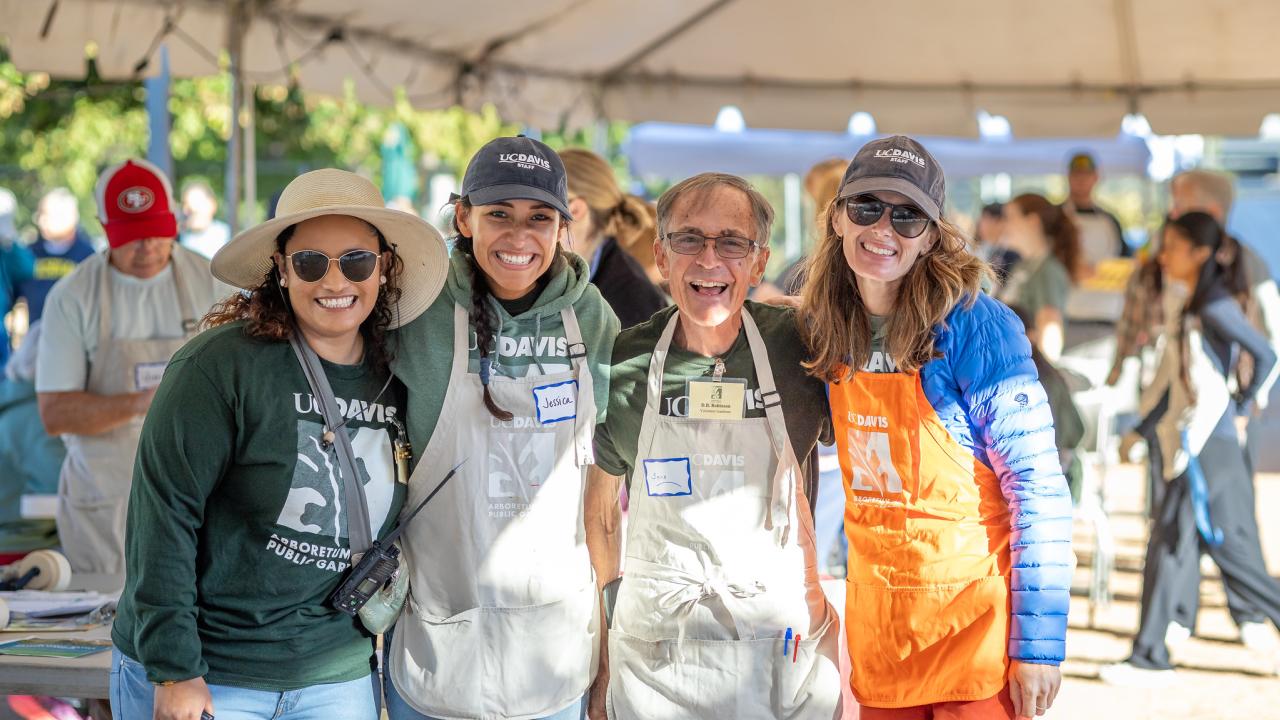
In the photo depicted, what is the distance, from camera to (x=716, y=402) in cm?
223

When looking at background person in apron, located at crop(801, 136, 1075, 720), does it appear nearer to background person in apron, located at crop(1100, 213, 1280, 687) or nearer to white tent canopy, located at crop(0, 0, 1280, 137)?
background person in apron, located at crop(1100, 213, 1280, 687)

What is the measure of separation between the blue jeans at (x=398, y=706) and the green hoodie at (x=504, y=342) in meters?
0.37

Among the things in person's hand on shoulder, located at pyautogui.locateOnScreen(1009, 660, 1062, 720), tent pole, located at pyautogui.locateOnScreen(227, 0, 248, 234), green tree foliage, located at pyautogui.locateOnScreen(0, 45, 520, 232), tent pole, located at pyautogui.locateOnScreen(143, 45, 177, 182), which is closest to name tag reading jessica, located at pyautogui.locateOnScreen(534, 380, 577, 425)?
person's hand on shoulder, located at pyautogui.locateOnScreen(1009, 660, 1062, 720)

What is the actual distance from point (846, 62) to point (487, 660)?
5912 millimetres

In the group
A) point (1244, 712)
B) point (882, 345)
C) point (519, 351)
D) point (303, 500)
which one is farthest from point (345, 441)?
point (1244, 712)

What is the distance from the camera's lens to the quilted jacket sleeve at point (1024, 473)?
6.91 ft

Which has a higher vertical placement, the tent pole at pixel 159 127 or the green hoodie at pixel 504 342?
the tent pole at pixel 159 127

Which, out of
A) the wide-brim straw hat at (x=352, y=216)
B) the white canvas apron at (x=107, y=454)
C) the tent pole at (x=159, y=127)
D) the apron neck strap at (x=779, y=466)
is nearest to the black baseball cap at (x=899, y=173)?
the apron neck strap at (x=779, y=466)

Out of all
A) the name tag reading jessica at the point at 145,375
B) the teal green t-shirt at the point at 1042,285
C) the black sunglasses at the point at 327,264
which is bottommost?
the name tag reading jessica at the point at 145,375

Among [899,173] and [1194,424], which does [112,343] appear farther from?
[1194,424]

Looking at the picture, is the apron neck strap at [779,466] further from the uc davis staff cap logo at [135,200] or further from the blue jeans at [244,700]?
the uc davis staff cap logo at [135,200]

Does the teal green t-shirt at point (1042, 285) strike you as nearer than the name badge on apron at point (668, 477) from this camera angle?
No

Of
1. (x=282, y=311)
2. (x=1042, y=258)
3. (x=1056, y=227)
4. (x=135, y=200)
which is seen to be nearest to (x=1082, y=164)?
(x=1056, y=227)

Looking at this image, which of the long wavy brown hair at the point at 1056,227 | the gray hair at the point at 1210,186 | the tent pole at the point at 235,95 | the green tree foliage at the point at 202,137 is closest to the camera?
the tent pole at the point at 235,95
